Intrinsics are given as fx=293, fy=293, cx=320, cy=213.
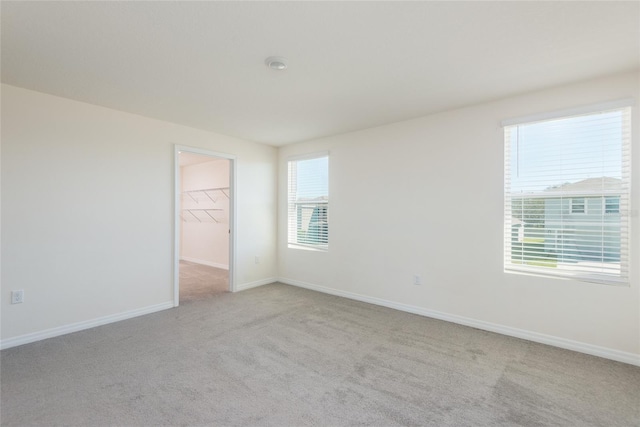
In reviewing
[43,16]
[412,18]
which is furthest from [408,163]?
[43,16]

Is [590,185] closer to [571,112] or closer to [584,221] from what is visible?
[584,221]

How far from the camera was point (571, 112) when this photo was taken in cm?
268

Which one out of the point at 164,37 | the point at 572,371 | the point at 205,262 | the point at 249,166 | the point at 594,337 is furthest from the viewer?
the point at 205,262

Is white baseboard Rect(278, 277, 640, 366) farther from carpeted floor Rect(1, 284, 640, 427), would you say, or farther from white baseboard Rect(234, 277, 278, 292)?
white baseboard Rect(234, 277, 278, 292)

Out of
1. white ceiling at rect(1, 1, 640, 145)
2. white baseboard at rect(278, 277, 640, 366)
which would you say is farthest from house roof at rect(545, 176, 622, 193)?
white baseboard at rect(278, 277, 640, 366)

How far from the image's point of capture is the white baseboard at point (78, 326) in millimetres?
2711

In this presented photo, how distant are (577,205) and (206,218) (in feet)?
21.6

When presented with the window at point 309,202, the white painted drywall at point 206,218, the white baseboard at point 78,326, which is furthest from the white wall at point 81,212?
the white painted drywall at point 206,218

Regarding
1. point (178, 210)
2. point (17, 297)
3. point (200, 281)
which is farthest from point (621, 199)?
point (200, 281)

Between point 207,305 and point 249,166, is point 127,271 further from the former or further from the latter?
point 249,166

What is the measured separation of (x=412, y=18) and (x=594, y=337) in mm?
3048

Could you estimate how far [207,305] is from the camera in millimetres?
3912

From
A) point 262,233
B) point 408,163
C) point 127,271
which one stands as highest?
point 408,163

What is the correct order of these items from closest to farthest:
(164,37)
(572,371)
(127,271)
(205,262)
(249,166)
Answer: (164,37) < (572,371) < (127,271) < (249,166) < (205,262)
